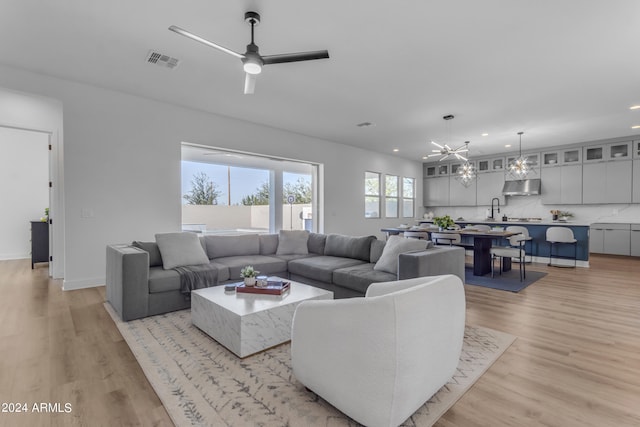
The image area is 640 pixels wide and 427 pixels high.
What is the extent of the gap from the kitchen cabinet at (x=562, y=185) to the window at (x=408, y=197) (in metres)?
3.63

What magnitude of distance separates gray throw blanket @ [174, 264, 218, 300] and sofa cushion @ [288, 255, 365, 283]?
1.08 metres

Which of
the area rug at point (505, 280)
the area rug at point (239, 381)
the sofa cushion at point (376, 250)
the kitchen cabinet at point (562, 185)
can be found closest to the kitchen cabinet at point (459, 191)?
the kitchen cabinet at point (562, 185)

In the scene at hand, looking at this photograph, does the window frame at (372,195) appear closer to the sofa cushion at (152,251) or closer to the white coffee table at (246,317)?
the sofa cushion at (152,251)

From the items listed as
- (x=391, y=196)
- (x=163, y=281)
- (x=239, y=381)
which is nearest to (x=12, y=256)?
(x=163, y=281)

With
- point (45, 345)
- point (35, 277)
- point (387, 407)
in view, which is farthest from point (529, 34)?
point (35, 277)

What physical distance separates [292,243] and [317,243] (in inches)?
16.1

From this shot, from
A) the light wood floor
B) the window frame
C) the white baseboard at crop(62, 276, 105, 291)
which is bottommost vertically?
the light wood floor

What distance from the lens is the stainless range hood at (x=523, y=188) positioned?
27.5 feet

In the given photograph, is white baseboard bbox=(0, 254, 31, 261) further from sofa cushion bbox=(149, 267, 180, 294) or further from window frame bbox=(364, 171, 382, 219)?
window frame bbox=(364, 171, 382, 219)

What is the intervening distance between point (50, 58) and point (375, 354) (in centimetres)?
468

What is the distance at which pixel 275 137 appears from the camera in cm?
642

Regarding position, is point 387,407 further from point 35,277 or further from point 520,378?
point 35,277

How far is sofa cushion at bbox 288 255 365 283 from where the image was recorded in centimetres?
375

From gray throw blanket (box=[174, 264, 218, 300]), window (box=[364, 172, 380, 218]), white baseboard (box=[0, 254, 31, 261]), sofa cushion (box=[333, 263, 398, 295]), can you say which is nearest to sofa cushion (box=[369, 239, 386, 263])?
sofa cushion (box=[333, 263, 398, 295])
